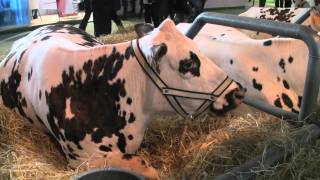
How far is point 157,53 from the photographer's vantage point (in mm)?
1707

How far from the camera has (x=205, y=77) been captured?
1780mm

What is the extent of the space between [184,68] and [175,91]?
0.10 metres

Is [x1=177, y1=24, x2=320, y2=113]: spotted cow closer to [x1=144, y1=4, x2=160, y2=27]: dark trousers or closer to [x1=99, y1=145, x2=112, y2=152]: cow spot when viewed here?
[x1=99, y1=145, x2=112, y2=152]: cow spot

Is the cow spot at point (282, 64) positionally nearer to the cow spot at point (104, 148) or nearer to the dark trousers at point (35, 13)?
the cow spot at point (104, 148)

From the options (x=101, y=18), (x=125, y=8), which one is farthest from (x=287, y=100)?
(x=125, y=8)

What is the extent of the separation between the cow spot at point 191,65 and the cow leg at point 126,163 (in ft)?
1.39

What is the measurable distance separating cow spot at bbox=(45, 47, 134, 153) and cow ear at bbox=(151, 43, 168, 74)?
0.18 m

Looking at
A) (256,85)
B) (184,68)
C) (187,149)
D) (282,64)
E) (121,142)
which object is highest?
(184,68)

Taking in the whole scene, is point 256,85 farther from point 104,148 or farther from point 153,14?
point 153,14

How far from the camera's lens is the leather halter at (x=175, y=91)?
1796 millimetres

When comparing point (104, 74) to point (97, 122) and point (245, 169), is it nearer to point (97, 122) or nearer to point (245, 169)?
point (97, 122)

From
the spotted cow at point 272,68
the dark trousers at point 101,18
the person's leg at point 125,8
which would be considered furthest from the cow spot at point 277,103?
the person's leg at point 125,8

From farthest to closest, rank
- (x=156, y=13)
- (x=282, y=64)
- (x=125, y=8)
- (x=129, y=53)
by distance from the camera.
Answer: (x=125, y=8)
(x=156, y=13)
(x=282, y=64)
(x=129, y=53)

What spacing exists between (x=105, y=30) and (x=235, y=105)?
3964 mm
